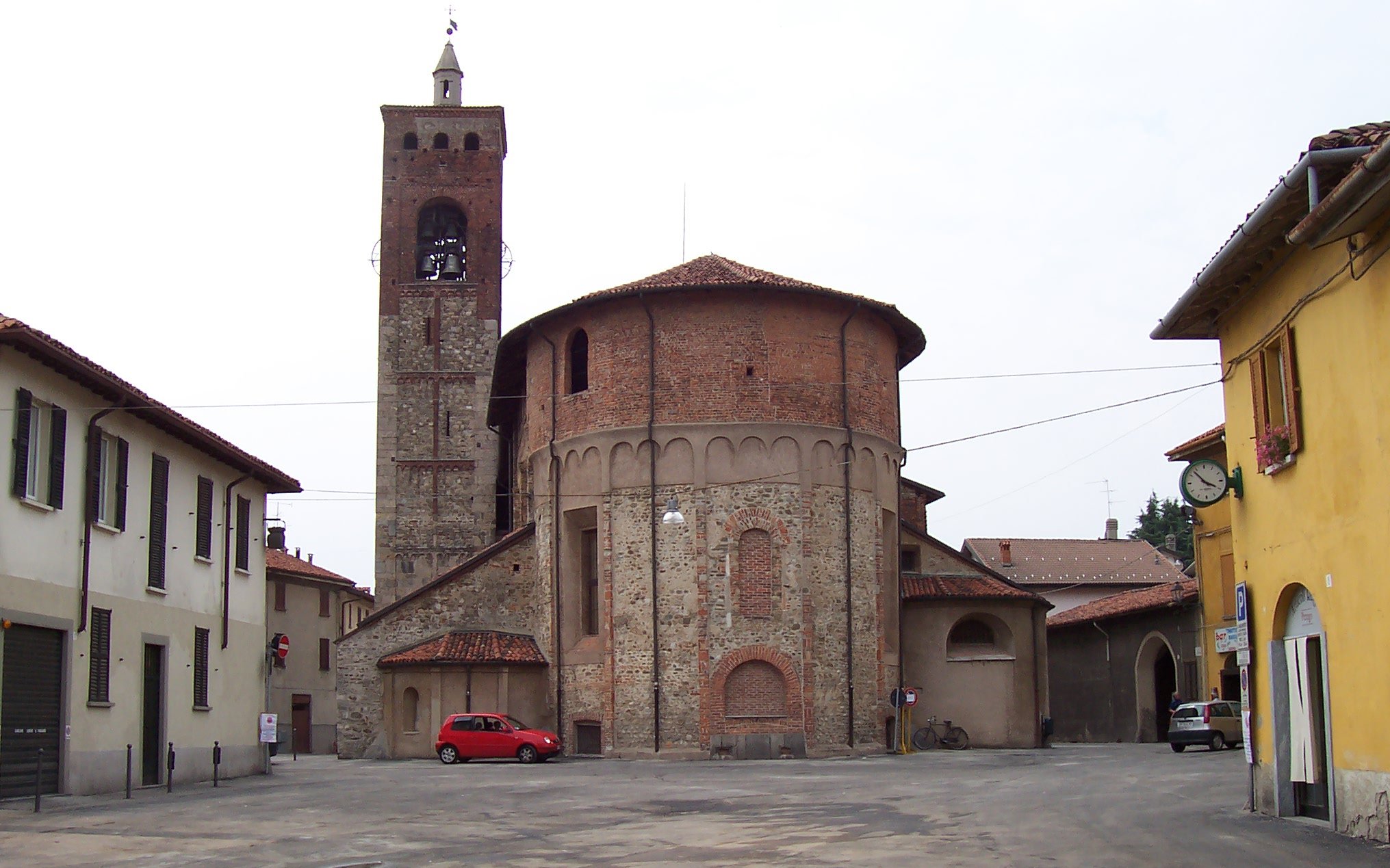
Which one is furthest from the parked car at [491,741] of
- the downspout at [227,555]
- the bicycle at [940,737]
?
the bicycle at [940,737]

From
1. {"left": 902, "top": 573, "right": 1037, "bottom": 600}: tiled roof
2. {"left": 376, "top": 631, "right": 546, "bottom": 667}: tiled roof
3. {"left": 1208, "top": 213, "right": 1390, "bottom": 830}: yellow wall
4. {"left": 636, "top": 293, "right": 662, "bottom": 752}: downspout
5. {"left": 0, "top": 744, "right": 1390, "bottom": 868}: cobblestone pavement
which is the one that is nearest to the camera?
{"left": 1208, "top": 213, "right": 1390, "bottom": 830}: yellow wall

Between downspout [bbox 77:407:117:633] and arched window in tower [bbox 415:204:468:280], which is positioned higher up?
arched window in tower [bbox 415:204:468:280]

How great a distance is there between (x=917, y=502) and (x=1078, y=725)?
10.0 m

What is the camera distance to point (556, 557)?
3400 centimetres

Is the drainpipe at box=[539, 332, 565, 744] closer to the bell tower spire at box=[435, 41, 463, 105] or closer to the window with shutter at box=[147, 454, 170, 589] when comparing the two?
the window with shutter at box=[147, 454, 170, 589]

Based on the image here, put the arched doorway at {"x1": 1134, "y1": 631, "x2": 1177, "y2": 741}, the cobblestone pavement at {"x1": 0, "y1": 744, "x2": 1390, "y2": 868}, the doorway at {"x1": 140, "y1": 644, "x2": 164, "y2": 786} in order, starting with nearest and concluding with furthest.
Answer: the cobblestone pavement at {"x1": 0, "y1": 744, "x2": 1390, "y2": 868} → the doorway at {"x1": 140, "y1": 644, "x2": 164, "y2": 786} → the arched doorway at {"x1": 1134, "y1": 631, "x2": 1177, "y2": 741}

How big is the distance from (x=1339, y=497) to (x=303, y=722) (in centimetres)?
4903

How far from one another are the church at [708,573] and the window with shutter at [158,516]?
34.4 feet

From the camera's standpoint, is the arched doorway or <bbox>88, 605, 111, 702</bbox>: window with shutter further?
the arched doorway

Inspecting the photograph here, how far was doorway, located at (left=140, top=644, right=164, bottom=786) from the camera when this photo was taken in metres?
22.2

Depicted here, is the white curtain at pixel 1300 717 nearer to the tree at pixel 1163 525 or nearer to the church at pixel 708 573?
the church at pixel 708 573

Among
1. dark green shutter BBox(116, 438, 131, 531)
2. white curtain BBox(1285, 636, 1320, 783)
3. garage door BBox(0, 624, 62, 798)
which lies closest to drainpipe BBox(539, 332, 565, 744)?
dark green shutter BBox(116, 438, 131, 531)

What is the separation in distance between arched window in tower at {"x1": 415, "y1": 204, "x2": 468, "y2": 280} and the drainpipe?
15.4 metres

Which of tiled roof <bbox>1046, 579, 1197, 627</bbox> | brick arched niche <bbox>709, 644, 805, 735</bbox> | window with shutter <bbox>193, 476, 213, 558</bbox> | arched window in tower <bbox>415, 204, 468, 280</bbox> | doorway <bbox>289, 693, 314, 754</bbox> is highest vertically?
arched window in tower <bbox>415, 204, 468, 280</bbox>
